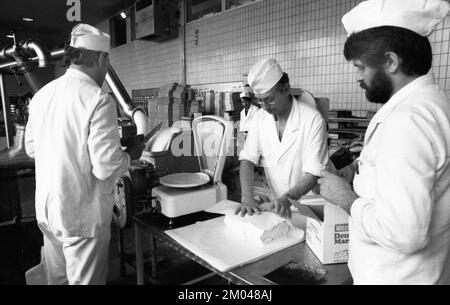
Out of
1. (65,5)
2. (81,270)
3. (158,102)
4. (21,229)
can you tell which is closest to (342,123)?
(81,270)

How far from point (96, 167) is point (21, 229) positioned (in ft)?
9.41

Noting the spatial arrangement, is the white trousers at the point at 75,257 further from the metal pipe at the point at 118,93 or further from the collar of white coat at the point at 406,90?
the collar of white coat at the point at 406,90

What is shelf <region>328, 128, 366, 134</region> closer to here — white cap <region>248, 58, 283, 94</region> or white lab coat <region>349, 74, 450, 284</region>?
white cap <region>248, 58, 283, 94</region>

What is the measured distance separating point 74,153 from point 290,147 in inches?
47.1

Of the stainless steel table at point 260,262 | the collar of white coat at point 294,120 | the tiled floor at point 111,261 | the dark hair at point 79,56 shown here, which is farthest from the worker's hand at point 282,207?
the dark hair at point 79,56

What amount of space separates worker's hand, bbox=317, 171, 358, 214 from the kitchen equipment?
827mm

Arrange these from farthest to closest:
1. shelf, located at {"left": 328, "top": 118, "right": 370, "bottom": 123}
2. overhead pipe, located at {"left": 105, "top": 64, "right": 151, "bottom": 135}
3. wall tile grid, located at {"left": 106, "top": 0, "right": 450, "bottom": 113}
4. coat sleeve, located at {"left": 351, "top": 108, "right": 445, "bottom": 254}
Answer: wall tile grid, located at {"left": 106, "top": 0, "right": 450, "bottom": 113}, shelf, located at {"left": 328, "top": 118, "right": 370, "bottom": 123}, overhead pipe, located at {"left": 105, "top": 64, "right": 151, "bottom": 135}, coat sleeve, located at {"left": 351, "top": 108, "right": 445, "bottom": 254}

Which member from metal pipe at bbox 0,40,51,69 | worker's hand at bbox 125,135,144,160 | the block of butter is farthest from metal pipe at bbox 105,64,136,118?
the block of butter

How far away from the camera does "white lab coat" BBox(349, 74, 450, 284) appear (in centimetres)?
74

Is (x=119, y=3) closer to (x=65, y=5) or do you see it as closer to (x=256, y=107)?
(x=65, y=5)

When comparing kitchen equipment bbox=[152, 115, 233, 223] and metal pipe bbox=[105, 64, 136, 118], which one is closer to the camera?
kitchen equipment bbox=[152, 115, 233, 223]

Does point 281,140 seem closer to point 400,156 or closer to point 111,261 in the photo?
point 400,156
